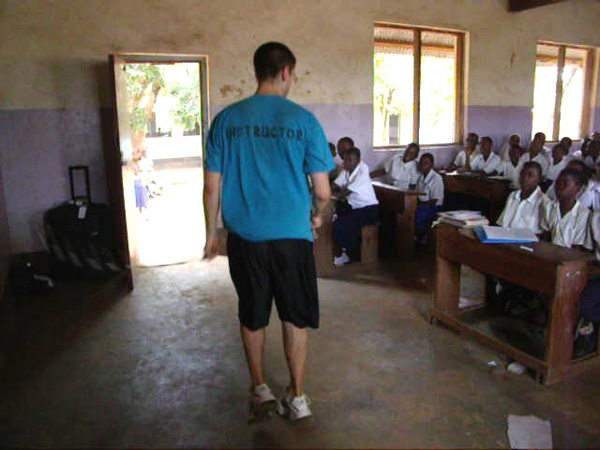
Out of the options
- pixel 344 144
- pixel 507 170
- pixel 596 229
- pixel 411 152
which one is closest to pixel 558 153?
pixel 507 170

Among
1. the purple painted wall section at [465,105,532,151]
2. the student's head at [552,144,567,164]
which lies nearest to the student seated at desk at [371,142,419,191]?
the purple painted wall section at [465,105,532,151]

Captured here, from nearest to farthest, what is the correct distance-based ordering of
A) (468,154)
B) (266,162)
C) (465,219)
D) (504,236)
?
Result: (266,162), (504,236), (465,219), (468,154)

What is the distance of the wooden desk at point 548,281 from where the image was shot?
105 inches

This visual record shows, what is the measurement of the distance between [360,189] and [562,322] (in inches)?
100

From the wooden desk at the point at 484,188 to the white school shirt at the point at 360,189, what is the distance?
1.40 meters

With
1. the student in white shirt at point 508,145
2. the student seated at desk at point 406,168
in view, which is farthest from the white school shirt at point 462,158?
the student seated at desk at point 406,168

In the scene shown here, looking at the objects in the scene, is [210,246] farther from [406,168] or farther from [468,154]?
[468,154]

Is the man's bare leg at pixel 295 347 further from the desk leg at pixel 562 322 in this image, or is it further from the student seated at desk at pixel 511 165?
the student seated at desk at pixel 511 165

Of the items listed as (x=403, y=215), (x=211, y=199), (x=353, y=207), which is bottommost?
(x=403, y=215)

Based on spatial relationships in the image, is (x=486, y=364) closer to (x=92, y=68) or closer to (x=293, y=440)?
(x=293, y=440)

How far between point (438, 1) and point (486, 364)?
5.28m

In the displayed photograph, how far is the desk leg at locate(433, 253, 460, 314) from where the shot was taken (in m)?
3.52

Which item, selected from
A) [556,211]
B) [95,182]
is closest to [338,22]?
[95,182]

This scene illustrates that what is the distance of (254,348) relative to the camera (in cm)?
236
